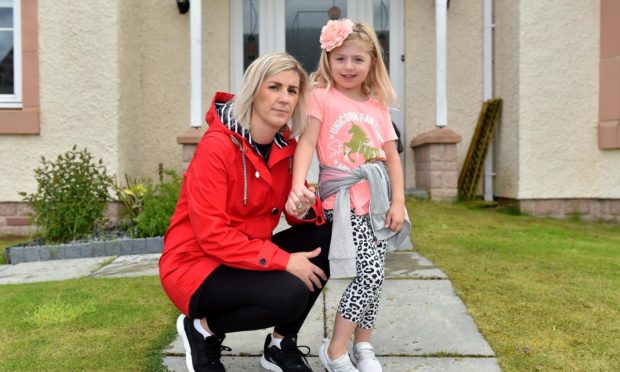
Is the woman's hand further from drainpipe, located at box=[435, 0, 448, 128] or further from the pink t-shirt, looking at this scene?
drainpipe, located at box=[435, 0, 448, 128]

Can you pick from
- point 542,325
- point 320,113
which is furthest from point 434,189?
point 320,113

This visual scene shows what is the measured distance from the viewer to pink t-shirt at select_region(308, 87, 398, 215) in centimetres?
221

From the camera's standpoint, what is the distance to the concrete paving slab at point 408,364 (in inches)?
87.1

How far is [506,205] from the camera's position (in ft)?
23.2

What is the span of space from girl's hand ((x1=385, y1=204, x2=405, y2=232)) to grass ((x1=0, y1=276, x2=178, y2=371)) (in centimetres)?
105

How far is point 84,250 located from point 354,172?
3545 millimetres

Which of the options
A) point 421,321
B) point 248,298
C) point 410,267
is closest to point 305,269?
point 248,298

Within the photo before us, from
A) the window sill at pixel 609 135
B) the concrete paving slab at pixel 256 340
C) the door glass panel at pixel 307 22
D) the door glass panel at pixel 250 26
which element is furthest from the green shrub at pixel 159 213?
the window sill at pixel 609 135

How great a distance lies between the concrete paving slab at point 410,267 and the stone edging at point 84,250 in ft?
6.93

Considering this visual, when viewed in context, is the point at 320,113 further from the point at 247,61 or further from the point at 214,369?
the point at 247,61

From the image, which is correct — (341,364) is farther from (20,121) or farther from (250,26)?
(250,26)

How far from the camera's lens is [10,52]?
6715mm

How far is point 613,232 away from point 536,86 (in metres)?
1.84

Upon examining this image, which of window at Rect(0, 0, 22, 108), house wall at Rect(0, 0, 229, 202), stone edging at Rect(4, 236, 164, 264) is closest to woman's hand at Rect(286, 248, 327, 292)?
stone edging at Rect(4, 236, 164, 264)
